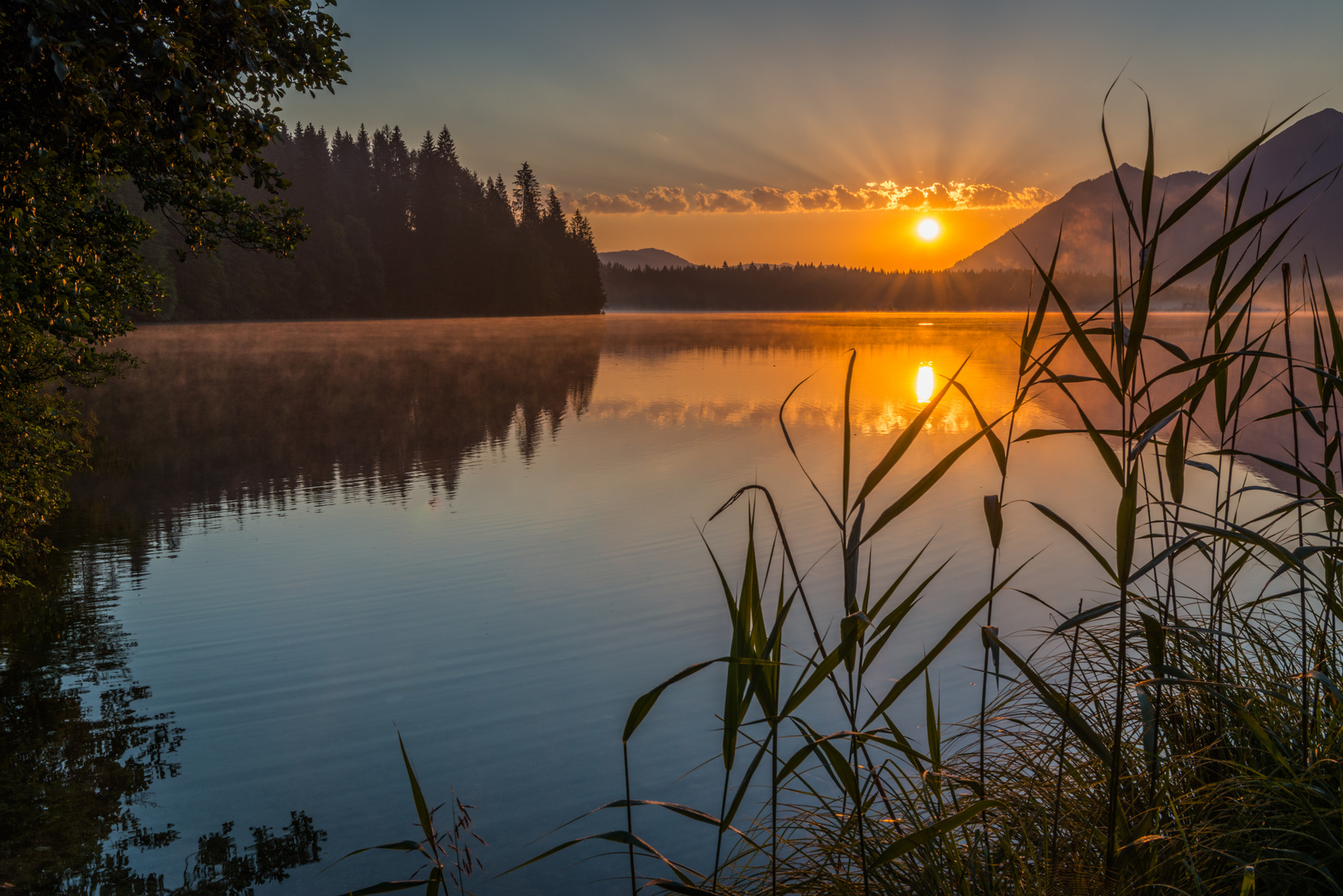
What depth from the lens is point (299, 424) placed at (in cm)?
2033

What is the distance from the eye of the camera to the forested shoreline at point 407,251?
3465 inches

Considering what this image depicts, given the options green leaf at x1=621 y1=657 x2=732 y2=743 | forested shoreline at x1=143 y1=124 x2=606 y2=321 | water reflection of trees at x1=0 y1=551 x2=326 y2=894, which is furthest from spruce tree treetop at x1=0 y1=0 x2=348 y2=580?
forested shoreline at x1=143 y1=124 x2=606 y2=321

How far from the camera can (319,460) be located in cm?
1592

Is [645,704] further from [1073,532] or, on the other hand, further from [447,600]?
[447,600]

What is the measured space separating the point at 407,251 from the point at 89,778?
325 ft

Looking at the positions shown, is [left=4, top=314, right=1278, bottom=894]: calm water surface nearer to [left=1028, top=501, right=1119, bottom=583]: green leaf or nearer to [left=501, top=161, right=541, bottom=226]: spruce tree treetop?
[left=1028, top=501, right=1119, bottom=583]: green leaf

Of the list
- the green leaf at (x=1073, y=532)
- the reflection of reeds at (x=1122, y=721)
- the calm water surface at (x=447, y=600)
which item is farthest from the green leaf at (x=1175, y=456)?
the calm water surface at (x=447, y=600)

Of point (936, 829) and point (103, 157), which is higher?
point (103, 157)

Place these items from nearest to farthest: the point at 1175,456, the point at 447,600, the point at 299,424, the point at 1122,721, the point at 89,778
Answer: the point at 1175,456
the point at 1122,721
the point at 89,778
the point at 447,600
the point at 299,424

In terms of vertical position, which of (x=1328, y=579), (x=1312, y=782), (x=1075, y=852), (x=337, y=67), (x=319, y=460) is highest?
(x=337, y=67)

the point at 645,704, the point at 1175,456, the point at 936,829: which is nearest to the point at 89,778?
the point at 645,704

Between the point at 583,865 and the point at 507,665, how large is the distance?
8.13 ft

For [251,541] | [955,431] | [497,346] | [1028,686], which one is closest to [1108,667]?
[1028,686]

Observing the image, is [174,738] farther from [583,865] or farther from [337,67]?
[337,67]
